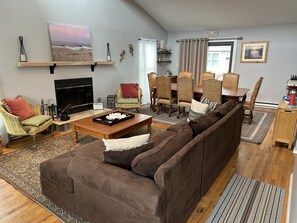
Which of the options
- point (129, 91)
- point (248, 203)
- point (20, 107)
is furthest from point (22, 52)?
point (248, 203)

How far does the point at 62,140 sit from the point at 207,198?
2.72m

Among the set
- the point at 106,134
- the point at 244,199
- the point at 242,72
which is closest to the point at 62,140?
the point at 106,134

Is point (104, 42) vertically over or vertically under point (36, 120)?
over

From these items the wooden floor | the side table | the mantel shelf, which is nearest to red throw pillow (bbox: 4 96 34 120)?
the wooden floor

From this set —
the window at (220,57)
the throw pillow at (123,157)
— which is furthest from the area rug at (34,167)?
the window at (220,57)

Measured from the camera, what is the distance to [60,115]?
14.5ft

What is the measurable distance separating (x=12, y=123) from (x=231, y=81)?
4.87 m

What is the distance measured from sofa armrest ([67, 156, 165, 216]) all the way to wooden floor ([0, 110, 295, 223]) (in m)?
0.67

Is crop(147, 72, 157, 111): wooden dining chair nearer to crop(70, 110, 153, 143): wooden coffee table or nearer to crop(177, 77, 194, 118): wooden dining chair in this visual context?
crop(177, 77, 194, 118): wooden dining chair

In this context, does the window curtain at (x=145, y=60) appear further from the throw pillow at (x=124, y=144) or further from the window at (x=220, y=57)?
the throw pillow at (x=124, y=144)

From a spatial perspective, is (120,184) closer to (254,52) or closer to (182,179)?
(182,179)

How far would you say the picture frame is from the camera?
20.1ft

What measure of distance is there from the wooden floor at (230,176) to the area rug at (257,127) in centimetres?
14

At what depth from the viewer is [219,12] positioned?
5.72m
